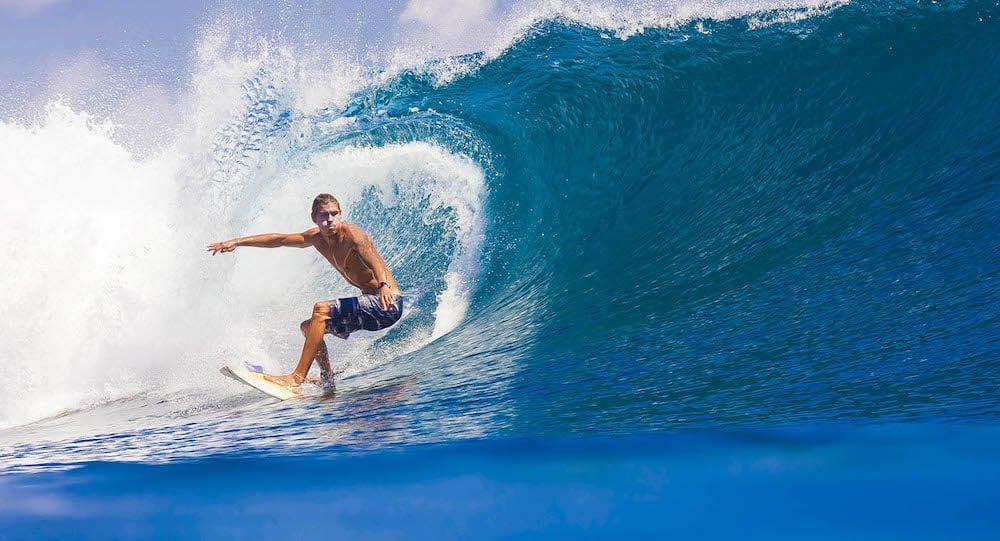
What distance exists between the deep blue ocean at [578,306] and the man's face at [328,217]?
1049 millimetres

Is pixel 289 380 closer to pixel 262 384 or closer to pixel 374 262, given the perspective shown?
pixel 262 384

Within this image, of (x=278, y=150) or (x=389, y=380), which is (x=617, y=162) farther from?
(x=389, y=380)

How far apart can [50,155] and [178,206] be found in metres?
3.88

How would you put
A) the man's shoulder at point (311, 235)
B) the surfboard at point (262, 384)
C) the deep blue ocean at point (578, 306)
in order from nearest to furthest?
1. the deep blue ocean at point (578, 306)
2. the surfboard at point (262, 384)
3. the man's shoulder at point (311, 235)

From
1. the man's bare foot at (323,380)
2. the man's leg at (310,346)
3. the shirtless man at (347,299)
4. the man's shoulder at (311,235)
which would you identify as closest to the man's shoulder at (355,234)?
the shirtless man at (347,299)

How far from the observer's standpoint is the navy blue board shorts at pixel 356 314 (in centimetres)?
564

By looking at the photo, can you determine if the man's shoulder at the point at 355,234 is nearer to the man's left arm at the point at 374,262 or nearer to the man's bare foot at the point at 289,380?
the man's left arm at the point at 374,262

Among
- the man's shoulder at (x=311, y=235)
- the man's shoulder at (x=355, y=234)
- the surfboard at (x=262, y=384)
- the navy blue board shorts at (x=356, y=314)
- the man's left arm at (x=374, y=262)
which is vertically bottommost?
the surfboard at (x=262, y=384)

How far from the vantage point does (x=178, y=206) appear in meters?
8.80

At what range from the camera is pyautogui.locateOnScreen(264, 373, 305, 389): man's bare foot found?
5.21 meters

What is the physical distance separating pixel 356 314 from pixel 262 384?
876 millimetres

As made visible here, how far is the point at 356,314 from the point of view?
18.7 feet

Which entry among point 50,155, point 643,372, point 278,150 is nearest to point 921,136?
point 643,372

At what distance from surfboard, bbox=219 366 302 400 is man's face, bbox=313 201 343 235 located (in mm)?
1153
